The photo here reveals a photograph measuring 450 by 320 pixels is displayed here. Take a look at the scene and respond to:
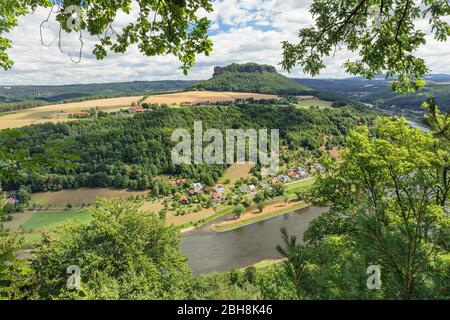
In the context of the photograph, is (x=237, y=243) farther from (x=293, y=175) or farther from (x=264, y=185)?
(x=293, y=175)

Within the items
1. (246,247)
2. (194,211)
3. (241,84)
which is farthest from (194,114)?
(241,84)

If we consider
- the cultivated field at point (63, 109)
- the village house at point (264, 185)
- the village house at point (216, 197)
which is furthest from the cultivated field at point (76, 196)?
the village house at point (264, 185)

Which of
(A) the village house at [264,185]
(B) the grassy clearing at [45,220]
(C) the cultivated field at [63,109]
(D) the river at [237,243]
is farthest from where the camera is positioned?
(C) the cultivated field at [63,109]

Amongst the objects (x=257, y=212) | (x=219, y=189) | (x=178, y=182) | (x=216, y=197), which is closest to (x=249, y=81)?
(x=178, y=182)

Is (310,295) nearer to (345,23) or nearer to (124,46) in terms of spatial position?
(345,23)

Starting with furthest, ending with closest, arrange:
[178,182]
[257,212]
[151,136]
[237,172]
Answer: [151,136] → [237,172] → [178,182] → [257,212]

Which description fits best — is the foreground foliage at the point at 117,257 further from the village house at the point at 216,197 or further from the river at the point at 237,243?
the village house at the point at 216,197

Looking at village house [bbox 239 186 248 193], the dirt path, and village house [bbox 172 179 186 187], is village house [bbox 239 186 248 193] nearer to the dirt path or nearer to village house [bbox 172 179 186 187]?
the dirt path
